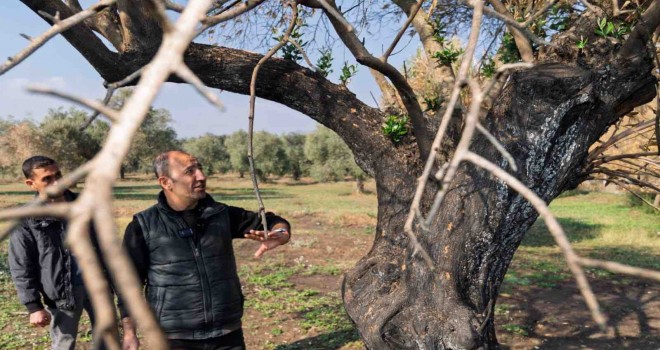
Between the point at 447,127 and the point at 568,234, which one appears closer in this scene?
the point at 447,127

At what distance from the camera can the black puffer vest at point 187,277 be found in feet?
10.1

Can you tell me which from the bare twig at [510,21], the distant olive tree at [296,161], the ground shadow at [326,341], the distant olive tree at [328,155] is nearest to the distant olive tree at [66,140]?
the distant olive tree at [328,155]

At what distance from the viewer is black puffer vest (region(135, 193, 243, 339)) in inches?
121

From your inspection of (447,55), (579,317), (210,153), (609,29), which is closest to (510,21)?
(609,29)

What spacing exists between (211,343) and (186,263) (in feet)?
1.67

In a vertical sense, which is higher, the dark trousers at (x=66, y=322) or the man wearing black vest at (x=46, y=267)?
the man wearing black vest at (x=46, y=267)

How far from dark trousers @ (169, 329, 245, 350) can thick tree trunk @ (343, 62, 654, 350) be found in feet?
2.91

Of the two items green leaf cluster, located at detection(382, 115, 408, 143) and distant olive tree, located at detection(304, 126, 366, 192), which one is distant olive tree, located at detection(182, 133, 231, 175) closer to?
distant olive tree, located at detection(304, 126, 366, 192)

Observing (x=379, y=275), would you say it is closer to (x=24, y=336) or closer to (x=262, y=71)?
(x=262, y=71)

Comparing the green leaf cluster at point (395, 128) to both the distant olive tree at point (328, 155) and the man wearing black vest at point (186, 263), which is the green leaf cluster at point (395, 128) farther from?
the distant olive tree at point (328, 155)

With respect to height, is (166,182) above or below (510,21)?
below

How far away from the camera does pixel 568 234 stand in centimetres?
1407

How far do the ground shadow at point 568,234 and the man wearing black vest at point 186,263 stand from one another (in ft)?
35.3

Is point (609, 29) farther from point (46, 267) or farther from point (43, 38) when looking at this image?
point (46, 267)
